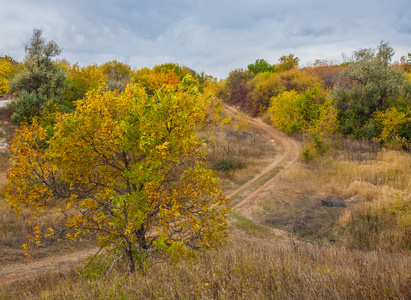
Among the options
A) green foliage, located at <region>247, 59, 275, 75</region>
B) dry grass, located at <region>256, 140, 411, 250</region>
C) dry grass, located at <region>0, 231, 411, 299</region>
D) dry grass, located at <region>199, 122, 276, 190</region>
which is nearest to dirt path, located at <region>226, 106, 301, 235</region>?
dry grass, located at <region>199, 122, 276, 190</region>

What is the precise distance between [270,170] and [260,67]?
46.6 metres

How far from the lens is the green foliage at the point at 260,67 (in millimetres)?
60959

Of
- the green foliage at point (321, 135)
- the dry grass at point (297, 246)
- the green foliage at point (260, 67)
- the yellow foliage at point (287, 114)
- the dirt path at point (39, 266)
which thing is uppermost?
the green foliage at point (260, 67)

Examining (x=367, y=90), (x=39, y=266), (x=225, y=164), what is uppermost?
(x=367, y=90)

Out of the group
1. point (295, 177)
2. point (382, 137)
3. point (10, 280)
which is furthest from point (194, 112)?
point (382, 137)

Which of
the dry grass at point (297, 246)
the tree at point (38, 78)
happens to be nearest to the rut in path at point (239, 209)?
the dry grass at point (297, 246)

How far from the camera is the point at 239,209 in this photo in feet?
48.9

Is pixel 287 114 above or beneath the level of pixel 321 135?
above

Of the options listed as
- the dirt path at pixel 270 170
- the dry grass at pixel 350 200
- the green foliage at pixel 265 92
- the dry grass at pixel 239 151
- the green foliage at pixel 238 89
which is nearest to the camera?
the dry grass at pixel 350 200

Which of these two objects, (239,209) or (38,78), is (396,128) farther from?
(38,78)

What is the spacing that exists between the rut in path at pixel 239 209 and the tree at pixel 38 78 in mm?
18623

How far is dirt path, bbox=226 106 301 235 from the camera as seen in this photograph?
15.4 m

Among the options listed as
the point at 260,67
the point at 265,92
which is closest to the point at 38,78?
the point at 265,92

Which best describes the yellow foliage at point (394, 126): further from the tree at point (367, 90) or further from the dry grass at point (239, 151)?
the dry grass at point (239, 151)
